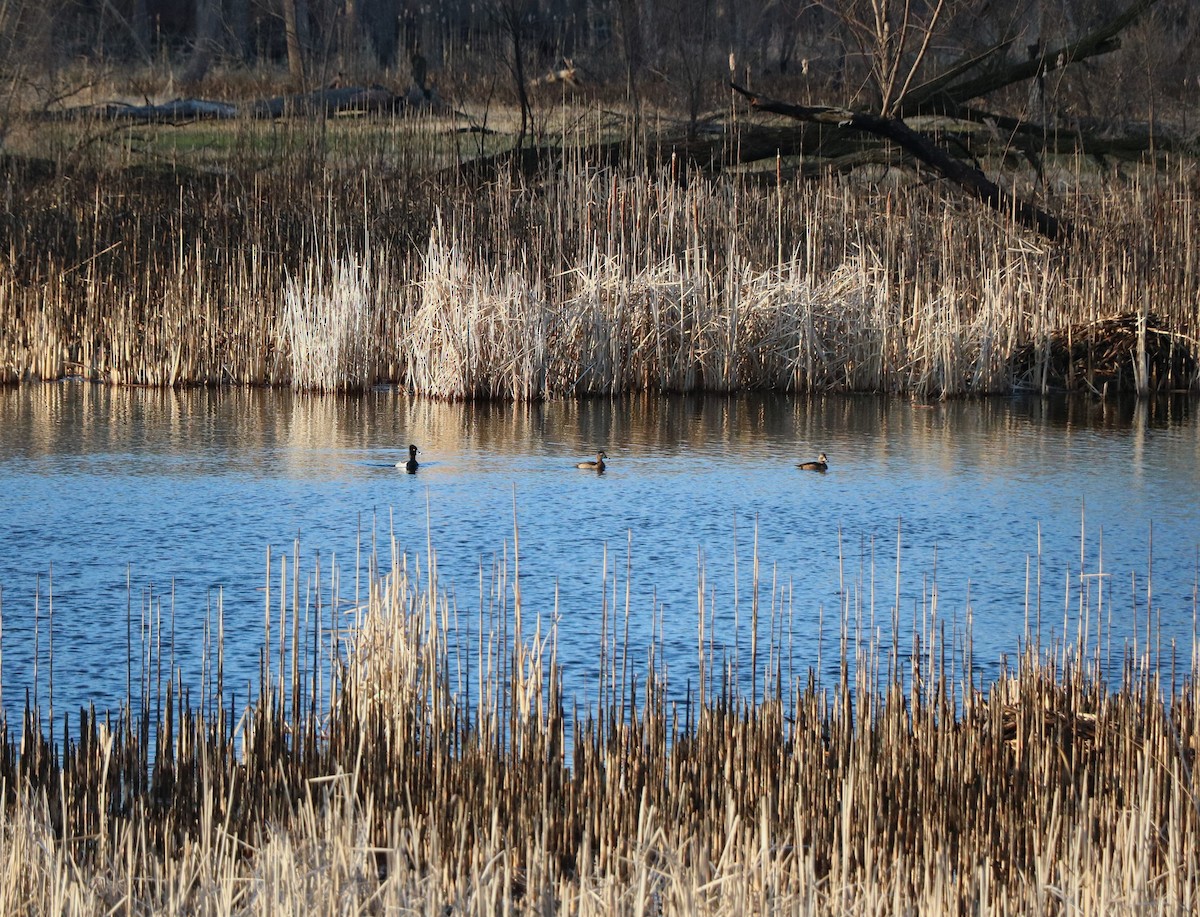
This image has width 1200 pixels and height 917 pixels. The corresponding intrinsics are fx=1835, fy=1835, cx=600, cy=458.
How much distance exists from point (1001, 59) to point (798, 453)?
9.29 meters

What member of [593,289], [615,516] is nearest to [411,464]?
[615,516]

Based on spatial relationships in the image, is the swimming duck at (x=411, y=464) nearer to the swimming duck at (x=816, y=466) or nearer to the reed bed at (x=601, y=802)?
the swimming duck at (x=816, y=466)

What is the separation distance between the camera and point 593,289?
1395 centimetres

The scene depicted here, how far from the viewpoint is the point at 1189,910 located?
12.4 ft

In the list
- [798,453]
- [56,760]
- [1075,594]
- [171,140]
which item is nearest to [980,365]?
[798,453]

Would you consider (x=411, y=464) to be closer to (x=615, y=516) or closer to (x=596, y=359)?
(x=615, y=516)

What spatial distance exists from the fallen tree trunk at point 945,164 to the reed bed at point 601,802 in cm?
1037

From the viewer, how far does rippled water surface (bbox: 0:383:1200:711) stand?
6.88m

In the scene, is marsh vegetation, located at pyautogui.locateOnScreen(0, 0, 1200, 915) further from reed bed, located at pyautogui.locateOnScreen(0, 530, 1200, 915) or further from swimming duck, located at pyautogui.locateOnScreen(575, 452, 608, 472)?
swimming duck, located at pyautogui.locateOnScreen(575, 452, 608, 472)

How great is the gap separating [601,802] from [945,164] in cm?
1245

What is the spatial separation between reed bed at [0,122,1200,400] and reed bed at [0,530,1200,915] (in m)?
8.56

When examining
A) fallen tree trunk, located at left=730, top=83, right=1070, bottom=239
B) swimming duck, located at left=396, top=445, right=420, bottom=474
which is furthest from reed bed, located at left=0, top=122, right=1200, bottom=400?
swimming duck, located at left=396, top=445, right=420, bottom=474

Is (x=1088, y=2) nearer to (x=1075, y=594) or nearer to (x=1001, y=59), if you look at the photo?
(x=1001, y=59)

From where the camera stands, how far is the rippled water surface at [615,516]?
22.6 ft
